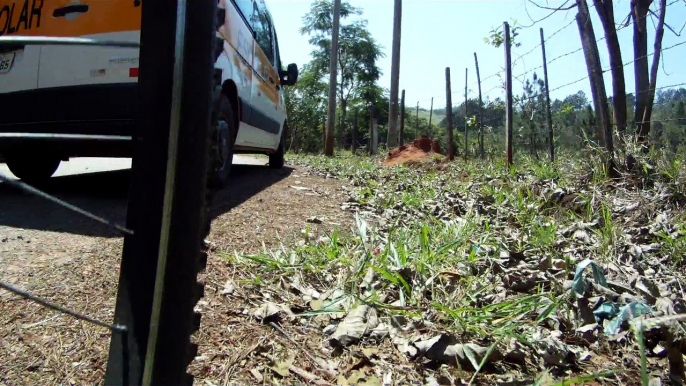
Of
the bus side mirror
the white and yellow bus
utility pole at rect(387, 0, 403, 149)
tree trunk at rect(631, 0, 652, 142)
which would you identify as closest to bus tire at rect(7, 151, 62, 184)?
the white and yellow bus

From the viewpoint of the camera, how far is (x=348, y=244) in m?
2.31

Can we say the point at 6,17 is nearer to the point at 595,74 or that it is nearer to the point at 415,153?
the point at 595,74

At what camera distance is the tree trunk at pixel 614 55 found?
454 centimetres

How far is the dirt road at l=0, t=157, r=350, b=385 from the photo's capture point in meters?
1.17

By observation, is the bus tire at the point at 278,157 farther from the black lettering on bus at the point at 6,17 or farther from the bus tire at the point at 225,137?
the black lettering on bus at the point at 6,17

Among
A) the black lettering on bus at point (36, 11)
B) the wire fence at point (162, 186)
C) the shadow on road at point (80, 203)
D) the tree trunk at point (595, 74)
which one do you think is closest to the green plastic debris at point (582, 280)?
the wire fence at point (162, 186)

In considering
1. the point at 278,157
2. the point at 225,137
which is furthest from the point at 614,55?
the point at 278,157

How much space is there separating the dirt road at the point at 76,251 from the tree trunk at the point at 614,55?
307 cm

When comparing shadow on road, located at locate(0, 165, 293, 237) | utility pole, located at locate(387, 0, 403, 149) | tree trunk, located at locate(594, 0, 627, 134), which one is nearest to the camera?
shadow on road, located at locate(0, 165, 293, 237)

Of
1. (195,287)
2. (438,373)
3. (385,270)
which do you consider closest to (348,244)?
(385,270)

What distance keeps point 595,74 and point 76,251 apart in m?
4.63

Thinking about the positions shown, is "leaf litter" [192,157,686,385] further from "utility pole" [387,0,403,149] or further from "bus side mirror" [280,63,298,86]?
"utility pole" [387,0,403,149]

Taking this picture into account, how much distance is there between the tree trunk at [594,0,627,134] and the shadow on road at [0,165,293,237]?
371cm

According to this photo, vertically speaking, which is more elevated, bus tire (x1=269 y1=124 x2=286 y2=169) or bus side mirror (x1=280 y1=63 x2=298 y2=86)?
bus side mirror (x1=280 y1=63 x2=298 y2=86)
